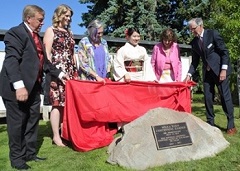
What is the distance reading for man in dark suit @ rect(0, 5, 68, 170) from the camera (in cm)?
424

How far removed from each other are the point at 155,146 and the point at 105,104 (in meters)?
1.26

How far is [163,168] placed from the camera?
14.5ft

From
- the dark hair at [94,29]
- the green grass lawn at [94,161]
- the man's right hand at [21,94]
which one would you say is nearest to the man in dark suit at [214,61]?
the green grass lawn at [94,161]

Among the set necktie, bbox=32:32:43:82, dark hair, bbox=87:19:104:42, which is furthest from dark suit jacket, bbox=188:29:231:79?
necktie, bbox=32:32:43:82

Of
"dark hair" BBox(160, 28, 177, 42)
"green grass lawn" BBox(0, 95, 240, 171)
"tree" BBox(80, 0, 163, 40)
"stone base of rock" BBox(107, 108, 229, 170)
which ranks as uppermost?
"tree" BBox(80, 0, 163, 40)

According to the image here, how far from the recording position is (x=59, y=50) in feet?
18.3

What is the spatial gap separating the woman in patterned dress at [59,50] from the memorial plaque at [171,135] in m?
1.66

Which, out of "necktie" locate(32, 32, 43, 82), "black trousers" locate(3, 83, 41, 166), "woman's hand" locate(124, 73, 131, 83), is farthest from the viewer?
"woman's hand" locate(124, 73, 131, 83)

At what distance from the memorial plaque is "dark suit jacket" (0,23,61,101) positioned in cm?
182

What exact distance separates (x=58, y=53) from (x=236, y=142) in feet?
10.3

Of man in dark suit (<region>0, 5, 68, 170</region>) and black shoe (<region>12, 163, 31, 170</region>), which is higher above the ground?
man in dark suit (<region>0, 5, 68, 170</region>)

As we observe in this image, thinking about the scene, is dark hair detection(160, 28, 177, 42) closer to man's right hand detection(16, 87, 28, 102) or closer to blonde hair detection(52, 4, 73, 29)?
blonde hair detection(52, 4, 73, 29)

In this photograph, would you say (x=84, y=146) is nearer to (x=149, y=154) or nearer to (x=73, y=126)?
(x=73, y=126)

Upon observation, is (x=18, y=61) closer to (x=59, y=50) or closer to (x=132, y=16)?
(x=59, y=50)
